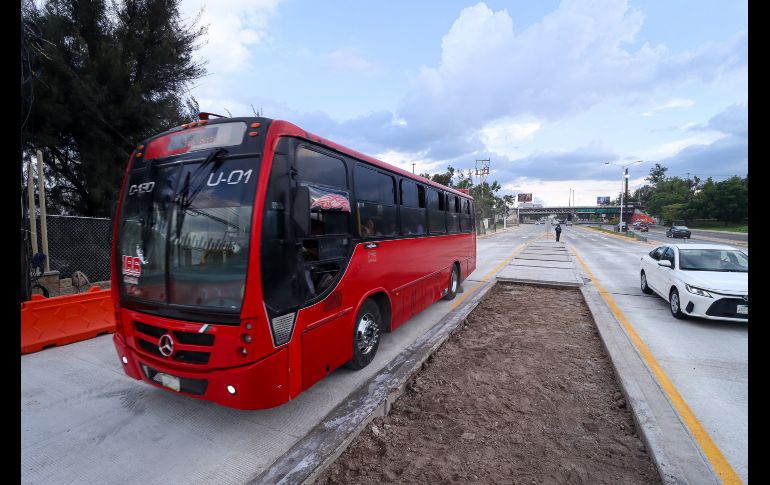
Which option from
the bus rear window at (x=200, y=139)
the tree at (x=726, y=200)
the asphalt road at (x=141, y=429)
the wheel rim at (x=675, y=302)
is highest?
the tree at (x=726, y=200)

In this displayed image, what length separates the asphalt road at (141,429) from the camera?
2.76 m

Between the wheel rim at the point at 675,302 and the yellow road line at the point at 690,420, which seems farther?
the wheel rim at the point at 675,302

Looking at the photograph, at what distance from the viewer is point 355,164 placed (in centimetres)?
448

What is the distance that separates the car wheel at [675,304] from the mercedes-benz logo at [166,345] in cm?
837

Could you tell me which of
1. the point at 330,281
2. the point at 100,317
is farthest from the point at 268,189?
the point at 100,317

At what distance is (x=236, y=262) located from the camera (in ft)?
9.54

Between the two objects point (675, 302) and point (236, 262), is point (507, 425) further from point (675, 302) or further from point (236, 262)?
point (675, 302)

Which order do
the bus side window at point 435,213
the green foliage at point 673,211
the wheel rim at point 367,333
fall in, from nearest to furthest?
the wheel rim at point 367,333
the bus side window at point 435,213
the green foliage at point 673,211

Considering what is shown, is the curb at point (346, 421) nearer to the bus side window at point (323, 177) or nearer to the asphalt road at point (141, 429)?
the asphalt road at point (141, 429)

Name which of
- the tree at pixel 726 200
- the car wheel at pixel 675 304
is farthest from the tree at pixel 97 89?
the tree at pixel 726 200

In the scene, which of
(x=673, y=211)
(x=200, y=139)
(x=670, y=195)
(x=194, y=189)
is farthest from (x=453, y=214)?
(x=670, y=195)

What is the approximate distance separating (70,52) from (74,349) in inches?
413

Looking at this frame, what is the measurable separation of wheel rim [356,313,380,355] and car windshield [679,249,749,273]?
6757 millimetres

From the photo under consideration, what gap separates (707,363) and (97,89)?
15.7m
